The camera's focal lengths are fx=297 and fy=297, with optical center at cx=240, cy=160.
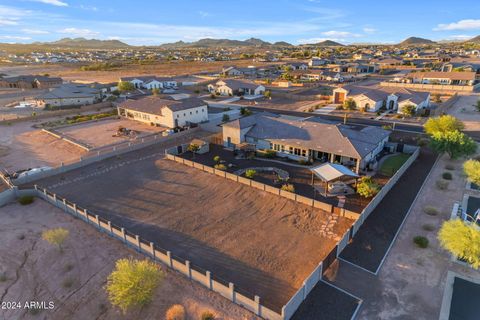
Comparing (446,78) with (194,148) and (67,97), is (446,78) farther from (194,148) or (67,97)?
(67,97)

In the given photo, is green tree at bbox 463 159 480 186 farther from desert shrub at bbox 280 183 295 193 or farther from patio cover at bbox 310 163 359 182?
desert shrub at bbox 280 183 295 193

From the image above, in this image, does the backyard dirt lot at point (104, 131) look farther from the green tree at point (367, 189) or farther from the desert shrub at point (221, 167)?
the green tree at point (367, 189)

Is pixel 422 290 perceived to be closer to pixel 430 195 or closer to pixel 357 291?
pixel 357 291

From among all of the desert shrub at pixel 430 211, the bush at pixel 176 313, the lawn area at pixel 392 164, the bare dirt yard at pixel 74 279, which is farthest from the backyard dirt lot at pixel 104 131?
the desert shrub at pixel 430 211

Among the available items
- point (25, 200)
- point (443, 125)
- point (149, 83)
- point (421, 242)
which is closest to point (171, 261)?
point (421, 242)

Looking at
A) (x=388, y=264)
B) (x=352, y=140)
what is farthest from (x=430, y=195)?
(x=388, y=264)

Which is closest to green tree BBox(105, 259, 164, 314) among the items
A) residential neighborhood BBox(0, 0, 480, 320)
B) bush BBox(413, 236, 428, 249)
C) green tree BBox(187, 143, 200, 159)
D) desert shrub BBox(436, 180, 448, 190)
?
residential neighborhood BBox(0, 0, 480, 320)

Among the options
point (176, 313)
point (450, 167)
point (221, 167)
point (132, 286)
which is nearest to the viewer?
point (176, 313)
